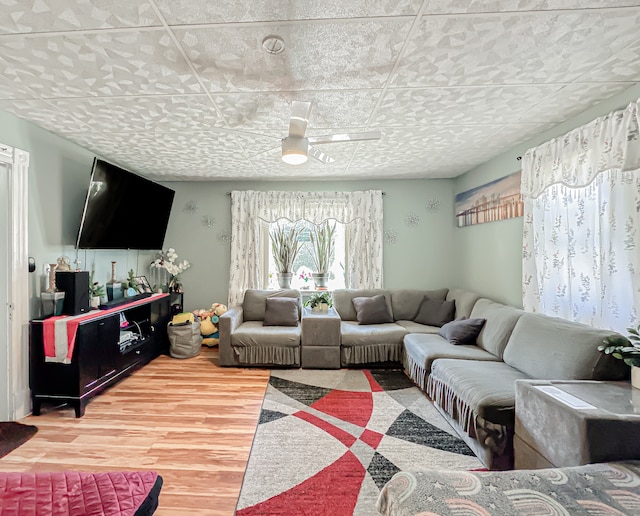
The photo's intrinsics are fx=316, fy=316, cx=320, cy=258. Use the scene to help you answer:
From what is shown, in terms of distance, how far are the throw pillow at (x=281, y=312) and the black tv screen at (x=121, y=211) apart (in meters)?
1.77

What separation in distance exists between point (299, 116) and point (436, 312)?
→ 3010mm

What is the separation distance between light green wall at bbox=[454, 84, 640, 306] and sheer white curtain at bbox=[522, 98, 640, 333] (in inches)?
8.1

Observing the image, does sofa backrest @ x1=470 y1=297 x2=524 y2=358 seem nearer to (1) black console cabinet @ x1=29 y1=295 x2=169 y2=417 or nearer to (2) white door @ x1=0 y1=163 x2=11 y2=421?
(1) black console cabinet @ x1=29 y1=295 x2=169 y2=417

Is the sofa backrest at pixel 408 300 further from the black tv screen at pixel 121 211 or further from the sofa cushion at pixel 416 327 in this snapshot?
the black tv screen at pixel 121 211

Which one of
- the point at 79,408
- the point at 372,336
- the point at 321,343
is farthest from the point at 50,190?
the point at 372,336

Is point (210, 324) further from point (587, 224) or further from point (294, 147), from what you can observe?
point (587, 224)

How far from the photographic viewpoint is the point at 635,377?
1.82m

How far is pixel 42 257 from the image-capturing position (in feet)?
9.23

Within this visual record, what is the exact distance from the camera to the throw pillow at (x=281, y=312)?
4.06 m

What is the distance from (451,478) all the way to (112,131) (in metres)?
3.44

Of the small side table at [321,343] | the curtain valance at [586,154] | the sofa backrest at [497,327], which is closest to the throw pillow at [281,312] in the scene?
the small side table at [321,343]

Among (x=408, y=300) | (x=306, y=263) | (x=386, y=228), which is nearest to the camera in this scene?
(x=408, y=300)

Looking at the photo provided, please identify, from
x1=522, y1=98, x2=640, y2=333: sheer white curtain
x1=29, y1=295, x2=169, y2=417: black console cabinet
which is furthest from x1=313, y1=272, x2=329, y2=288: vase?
x1=522, y1=98, x2=640, y2=333: sheer white curtain

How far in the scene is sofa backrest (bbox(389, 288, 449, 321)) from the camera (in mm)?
4293
